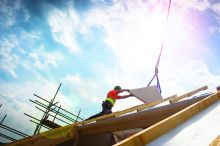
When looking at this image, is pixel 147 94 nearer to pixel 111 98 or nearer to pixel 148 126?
pixel 111 98

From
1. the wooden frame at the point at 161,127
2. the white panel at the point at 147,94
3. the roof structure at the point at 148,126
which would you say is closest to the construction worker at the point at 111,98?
the white panel at the point at 147,94

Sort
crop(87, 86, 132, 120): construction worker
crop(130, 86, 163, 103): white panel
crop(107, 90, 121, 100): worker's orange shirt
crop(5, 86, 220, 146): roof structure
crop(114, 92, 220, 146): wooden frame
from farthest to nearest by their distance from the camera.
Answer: crop(107, 90, 121, 100): worker's orange shirt < crop(87, 86, 132, 120): construction worker < crop(130, 86, 163, 103): white panel < crop(5, 86, 220, 146): roof structure < crop(114, 92, 220, 146): wooden frame

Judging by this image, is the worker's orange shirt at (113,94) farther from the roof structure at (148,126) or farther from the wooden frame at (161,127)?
the wooden frame at (161,127)

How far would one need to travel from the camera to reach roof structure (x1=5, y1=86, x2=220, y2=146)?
243 cm

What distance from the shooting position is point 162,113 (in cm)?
495

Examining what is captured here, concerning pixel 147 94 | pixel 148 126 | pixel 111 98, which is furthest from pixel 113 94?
pixel 148 126

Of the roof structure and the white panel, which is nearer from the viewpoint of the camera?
the roof structure

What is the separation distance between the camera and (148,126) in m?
5.21

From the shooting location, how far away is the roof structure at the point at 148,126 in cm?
243

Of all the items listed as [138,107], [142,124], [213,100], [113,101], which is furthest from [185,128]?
[113,101]

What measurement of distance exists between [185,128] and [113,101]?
7.42m

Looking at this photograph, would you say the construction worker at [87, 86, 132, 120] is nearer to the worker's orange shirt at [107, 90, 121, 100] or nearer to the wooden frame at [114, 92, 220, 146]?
the worker's orange shirt at [107, 90, 121, 100]

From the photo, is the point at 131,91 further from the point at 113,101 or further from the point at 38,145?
the point at 38,145

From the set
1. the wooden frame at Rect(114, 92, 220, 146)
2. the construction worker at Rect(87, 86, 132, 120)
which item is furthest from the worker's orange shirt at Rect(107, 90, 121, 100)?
the wooden frame at Rect(114, 92, 220, 146)
